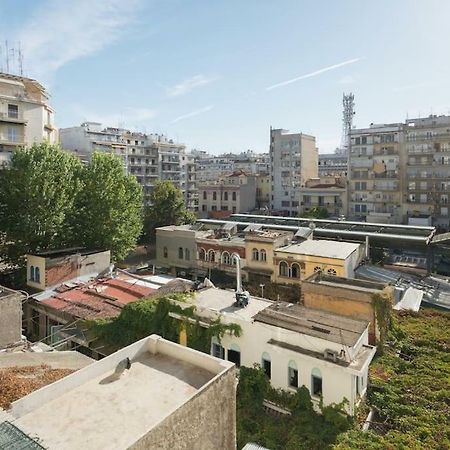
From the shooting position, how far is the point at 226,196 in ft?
212

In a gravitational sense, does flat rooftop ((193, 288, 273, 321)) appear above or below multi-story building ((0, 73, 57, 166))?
below

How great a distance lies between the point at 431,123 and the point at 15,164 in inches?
1966

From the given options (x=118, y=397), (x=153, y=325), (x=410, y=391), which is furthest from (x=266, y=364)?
(x=118, y=397)

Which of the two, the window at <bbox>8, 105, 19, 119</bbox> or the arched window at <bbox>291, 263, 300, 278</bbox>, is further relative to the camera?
the window at <bbox>8, 105, 19, 119</bbox>

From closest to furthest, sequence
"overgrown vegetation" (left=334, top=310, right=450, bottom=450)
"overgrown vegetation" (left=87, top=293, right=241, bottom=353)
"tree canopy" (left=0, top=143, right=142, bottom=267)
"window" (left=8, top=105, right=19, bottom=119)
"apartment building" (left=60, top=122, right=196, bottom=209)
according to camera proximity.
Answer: "overgrown vegetation" (left=334, top=310, right=450, bottom=450) < "overgrown vegetation" (left=87, top=293, right=241, bottom=353) < "tree canopy" (left=0, top=143, right=142, bottom=267) < "window" (left=8, top=105, right=19, bottom=119) < "apartment building" (left=60, top=122, right=196, bottom=209)

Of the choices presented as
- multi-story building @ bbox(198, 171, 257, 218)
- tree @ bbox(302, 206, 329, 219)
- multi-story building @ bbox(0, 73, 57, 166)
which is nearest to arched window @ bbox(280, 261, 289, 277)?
multi-story building @ bbox(0, 73, 57, 166)

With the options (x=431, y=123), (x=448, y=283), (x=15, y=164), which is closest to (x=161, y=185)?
(x=15, y=164)

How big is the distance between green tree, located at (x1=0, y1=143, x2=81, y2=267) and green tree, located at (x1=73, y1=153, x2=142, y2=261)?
179cm

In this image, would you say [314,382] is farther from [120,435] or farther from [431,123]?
[431,123]

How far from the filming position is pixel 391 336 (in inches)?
786

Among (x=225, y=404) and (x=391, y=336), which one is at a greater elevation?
(x=225, y=404)

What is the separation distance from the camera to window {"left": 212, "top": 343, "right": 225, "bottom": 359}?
57.5ft

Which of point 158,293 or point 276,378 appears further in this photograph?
point 158,293

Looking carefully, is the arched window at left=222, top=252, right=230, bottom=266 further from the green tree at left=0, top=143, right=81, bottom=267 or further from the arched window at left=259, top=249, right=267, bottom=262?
the green tree at left=0, top=143, right=81, bottom=267
